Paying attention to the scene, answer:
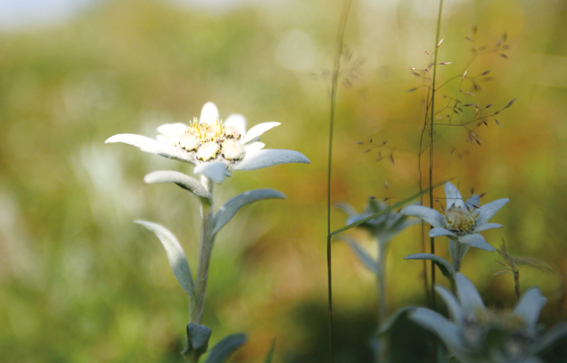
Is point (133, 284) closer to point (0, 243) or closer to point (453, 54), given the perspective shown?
point (0, 243)

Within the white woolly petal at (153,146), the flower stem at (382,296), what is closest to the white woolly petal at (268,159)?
the white woolly petal at (153,146)

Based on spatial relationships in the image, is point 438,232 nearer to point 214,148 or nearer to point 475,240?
point 475,240

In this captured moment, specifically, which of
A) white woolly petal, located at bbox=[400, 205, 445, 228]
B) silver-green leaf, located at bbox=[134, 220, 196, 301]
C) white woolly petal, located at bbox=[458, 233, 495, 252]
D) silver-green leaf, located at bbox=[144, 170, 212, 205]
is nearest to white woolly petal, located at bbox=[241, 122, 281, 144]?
silver-green leaf, located at bbox=[144, 170, 212, 205]

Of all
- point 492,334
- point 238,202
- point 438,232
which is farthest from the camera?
point 238,202

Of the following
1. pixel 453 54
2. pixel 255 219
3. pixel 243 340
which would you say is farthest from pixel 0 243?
pixel 453 54

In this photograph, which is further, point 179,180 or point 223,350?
point 223,350

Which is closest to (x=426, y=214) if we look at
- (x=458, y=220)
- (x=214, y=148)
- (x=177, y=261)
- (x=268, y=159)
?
(x=458, y=220)

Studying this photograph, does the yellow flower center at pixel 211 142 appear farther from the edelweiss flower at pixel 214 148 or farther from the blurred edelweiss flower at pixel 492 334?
the blurred edelweiss flower at pixel 492 334
